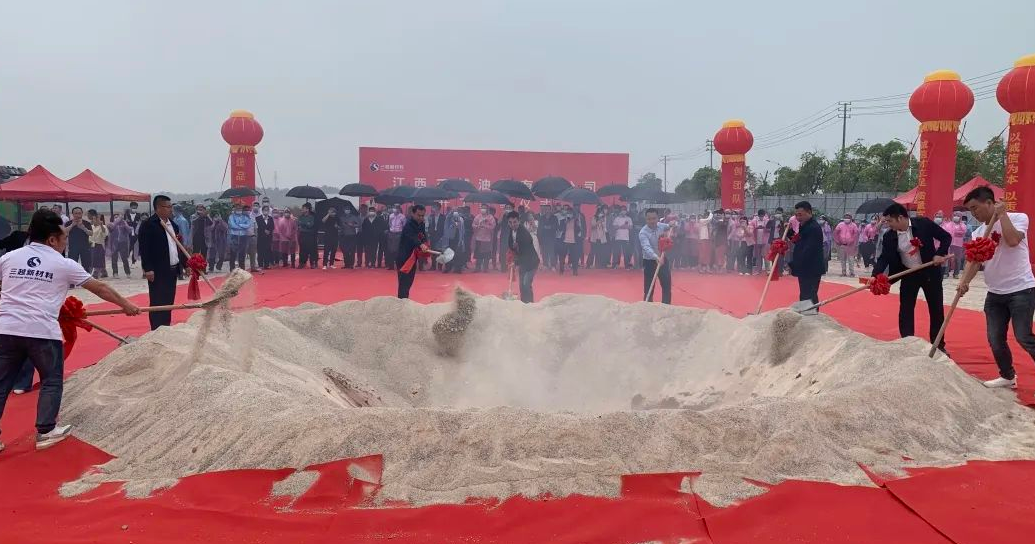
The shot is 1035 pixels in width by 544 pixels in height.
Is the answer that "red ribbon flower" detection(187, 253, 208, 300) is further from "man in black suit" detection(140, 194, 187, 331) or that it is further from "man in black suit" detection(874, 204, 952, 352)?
"man in black suit" detection(874, 204, 952, 352)

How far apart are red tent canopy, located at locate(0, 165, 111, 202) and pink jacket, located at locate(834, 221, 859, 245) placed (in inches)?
597

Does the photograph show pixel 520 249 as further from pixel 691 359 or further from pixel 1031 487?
pixel 1031 487

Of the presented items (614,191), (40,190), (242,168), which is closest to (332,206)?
(242,168)

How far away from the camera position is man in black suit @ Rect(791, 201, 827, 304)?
6.30 meters

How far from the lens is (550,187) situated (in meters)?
16.8

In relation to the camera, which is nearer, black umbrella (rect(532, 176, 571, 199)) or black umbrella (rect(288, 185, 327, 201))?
black umbrella (rect(288, 185, 327, 201))

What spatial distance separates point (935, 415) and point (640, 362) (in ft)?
8.14

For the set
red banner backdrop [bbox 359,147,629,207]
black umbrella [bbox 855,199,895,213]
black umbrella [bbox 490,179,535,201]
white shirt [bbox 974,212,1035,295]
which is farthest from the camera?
red banner backdrop [bbox 359,147,629,207]

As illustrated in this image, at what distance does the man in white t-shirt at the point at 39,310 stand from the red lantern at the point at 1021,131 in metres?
13.4

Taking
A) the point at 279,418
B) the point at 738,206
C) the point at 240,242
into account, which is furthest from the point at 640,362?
the point at 738,206

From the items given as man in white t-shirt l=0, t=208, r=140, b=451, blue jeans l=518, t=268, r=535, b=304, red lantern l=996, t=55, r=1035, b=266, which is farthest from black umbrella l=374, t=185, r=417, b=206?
red lantern l=996, t=55, r=1035, b=266

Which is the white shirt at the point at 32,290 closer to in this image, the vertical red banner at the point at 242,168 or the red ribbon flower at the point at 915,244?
the red ribbon flower at the point at 915,244

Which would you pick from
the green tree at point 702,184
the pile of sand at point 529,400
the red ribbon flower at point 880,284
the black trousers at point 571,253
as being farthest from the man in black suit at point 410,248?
the green tree at point 702,184

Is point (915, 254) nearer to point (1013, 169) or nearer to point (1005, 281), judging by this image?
point (1005, 281)
